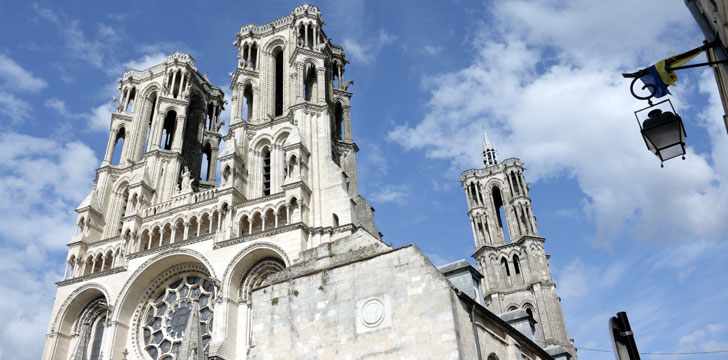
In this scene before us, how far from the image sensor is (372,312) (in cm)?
1171

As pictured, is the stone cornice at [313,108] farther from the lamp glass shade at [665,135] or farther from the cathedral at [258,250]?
the lamp glass shade at [665,135]

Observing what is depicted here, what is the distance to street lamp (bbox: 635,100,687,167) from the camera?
5086 millimetres

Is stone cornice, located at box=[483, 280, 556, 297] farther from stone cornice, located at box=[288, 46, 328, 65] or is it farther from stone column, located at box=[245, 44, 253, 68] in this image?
stone column, located at box=[245, 44, 253, 68]

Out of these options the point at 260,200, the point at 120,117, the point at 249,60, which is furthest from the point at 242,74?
the point at 260,200

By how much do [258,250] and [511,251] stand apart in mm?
25771


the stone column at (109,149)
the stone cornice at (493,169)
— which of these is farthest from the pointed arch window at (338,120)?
the stone cornice at (493,169)

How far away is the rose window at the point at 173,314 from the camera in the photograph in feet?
82.8

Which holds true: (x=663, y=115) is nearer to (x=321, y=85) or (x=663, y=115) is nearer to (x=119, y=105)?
(x=321, y=85)

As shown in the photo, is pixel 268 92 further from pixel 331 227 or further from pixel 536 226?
pixel 536 226

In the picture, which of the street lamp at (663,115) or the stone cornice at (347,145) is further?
the stone cornice at (347,145)

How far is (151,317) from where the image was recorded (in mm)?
26328

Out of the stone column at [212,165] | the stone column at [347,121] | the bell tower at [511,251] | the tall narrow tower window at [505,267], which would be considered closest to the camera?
the stone column at [347,121]

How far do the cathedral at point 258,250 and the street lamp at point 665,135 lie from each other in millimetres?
6334

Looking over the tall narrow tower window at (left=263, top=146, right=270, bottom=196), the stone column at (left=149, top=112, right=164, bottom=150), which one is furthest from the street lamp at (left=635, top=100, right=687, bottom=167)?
the stone column at (left=149, top=112, right=164, bottom=150)
